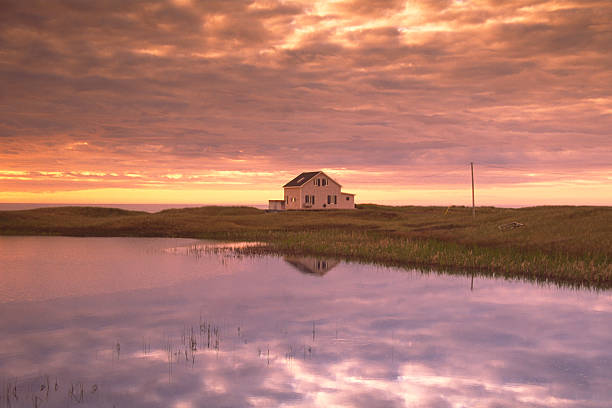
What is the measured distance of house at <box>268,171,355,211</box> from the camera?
284ft

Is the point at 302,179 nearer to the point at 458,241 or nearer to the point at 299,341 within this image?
the point at 458,241

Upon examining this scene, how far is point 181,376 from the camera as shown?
Result: 10.8 metres

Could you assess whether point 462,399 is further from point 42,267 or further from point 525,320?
point 42,267

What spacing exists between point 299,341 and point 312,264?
15503 mm

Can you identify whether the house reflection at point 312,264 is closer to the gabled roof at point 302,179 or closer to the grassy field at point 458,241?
the grassy field at point 458,241

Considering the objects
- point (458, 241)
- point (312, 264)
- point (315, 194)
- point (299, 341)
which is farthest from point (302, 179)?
point (299, 341)

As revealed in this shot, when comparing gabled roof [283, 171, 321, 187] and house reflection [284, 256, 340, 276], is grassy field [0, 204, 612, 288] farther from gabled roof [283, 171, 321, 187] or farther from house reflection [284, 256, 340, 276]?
gabled roof [283, 171, 321, 187]

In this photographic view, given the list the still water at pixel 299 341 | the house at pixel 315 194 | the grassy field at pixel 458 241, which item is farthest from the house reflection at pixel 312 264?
the house at pixel 315 194

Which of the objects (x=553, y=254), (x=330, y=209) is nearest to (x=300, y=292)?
(x=553, y=254)

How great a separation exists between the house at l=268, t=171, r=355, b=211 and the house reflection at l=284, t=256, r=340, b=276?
54.6m

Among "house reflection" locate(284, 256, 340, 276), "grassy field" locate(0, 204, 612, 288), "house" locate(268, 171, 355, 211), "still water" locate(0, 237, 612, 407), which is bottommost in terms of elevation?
"still water" locate(0, 237, 612, 407)

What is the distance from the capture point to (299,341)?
13.7 metres

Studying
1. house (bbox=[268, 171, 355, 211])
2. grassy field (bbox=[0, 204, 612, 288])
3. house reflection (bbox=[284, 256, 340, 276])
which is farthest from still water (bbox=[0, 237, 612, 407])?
house (bbox=[268, 171, 355, 211])

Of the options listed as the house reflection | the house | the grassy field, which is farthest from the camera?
the house
